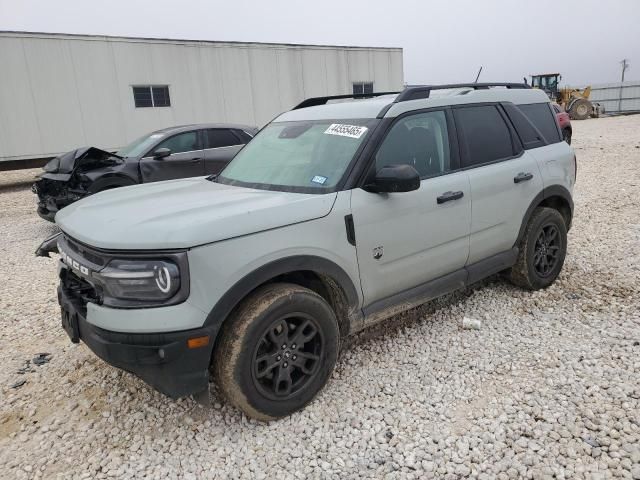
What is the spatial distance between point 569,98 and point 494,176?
106 feet

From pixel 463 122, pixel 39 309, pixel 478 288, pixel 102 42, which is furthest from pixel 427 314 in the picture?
pixel 102 42

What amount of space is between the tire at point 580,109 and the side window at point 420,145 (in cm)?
3126

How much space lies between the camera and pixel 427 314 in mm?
4047

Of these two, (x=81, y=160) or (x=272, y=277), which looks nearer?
(x=272, y=277)

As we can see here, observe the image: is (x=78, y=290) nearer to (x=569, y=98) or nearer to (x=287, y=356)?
(x=287, y=356)

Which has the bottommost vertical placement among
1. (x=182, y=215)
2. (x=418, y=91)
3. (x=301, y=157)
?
(x=182, y=215)

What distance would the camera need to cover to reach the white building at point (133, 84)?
11.9 m

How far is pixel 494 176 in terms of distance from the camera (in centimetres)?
367

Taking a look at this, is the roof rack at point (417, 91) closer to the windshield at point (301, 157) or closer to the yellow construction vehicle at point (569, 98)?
the windshield at point (301, 157)

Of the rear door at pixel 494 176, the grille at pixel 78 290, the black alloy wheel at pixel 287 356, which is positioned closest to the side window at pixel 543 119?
the rear door at pixel 494 176

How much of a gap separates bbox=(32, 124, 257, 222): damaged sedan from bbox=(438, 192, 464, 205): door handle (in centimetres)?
485

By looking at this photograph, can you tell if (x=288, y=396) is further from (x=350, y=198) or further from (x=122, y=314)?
(x=350, y=198)

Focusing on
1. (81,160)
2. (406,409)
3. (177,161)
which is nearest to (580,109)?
(177,161)

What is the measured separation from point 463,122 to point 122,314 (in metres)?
2.75
